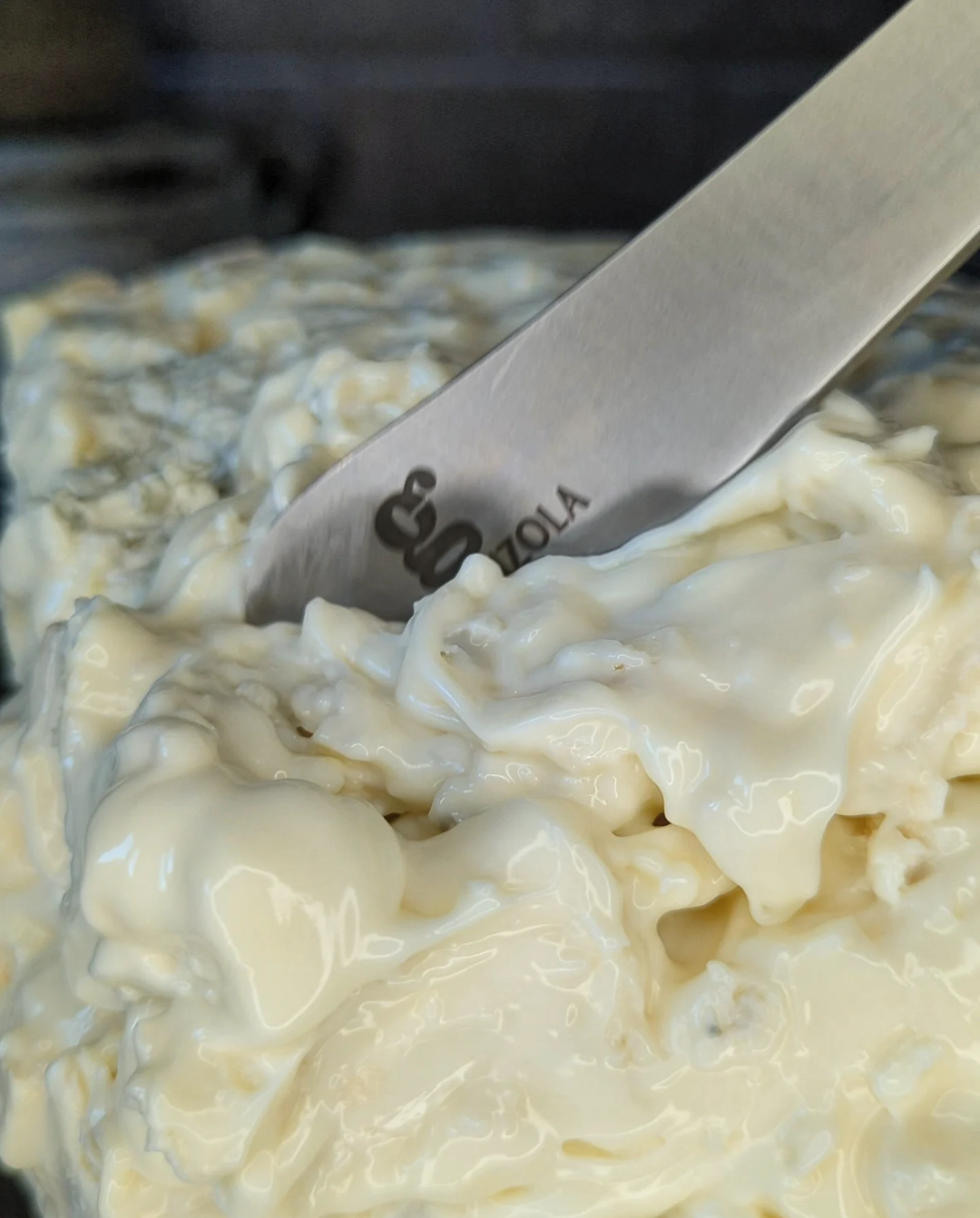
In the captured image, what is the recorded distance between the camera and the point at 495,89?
113 centimetres

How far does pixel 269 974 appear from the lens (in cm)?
36

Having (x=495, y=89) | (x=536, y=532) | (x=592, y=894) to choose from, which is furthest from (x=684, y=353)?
(x=495, y=89)

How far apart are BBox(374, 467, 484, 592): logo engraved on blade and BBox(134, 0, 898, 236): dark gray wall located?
2.46 feet

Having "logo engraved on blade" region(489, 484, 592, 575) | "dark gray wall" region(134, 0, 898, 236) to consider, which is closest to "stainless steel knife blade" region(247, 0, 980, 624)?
"logo engraved on blade" region(489, 484, 592, 575)

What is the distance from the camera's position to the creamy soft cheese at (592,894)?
14.5 inches

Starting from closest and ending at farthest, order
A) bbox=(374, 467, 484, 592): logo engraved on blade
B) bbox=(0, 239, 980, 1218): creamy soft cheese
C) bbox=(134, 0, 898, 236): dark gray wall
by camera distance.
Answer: bbox=(0, 239, 980, 1218): creamy soft cheese < bbox=(374, 467, 484, 592): logo engraved on blade < bbox=(134, 0, 898, 236): dark gray wall

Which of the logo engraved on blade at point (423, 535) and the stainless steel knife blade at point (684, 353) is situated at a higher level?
the stainless steel knife blade at point (684, 353)

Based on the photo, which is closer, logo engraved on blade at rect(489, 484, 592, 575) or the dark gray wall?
logo engraved on blade at rect(489, 484, 592, 575)

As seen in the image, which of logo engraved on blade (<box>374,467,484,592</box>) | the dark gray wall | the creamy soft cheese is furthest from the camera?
the dark gray wall

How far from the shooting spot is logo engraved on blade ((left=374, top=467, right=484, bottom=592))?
1.58ft

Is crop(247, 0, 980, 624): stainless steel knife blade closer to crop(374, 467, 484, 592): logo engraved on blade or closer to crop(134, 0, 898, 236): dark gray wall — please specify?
crop(374, 467, 484, 592): logo engraved on blade

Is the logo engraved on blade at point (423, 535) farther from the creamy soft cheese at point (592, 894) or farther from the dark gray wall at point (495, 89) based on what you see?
the dark gray wall at point (495, 89)

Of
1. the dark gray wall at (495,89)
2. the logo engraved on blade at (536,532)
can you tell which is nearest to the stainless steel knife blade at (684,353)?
the logo engraved on blade at (536,532)

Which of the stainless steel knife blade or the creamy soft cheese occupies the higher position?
the stainless steel knife blade
